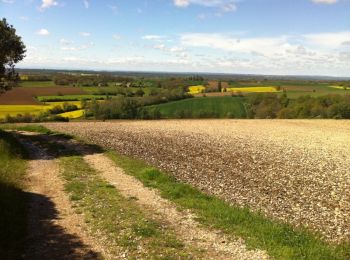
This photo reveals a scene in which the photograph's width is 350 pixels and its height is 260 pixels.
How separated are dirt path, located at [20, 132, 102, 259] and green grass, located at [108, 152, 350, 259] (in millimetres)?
4500

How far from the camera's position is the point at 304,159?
103 feet

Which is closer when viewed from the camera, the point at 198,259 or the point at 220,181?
the point at 198,259

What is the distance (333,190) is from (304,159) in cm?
934

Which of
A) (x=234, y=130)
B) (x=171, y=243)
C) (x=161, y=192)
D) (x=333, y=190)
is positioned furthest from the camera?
(x=234, y=130)

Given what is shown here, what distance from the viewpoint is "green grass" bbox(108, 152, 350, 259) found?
12.5m

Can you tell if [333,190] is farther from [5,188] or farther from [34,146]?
[34,146]

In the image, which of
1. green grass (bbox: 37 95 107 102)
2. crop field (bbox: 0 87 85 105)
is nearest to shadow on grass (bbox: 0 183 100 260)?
crop field (bbox: 0 87 85 105)

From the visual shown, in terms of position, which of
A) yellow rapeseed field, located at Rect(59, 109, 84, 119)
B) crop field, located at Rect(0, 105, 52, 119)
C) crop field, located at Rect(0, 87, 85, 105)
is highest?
crop field, located at Rect(0, 87, 85, 105)

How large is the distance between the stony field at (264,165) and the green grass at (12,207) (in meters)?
8.57

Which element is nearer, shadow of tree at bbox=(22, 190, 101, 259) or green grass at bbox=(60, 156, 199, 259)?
shadow of tree at bbox=(22, 190, 101, 259)

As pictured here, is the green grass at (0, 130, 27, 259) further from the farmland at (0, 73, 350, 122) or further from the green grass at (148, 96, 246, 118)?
the green grass at (148, 96, 246, 118)

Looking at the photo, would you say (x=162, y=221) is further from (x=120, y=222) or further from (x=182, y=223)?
(x=120, y=222)

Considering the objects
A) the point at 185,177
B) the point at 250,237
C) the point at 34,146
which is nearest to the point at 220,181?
the point at 185,177

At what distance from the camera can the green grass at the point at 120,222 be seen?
40.6 feet
